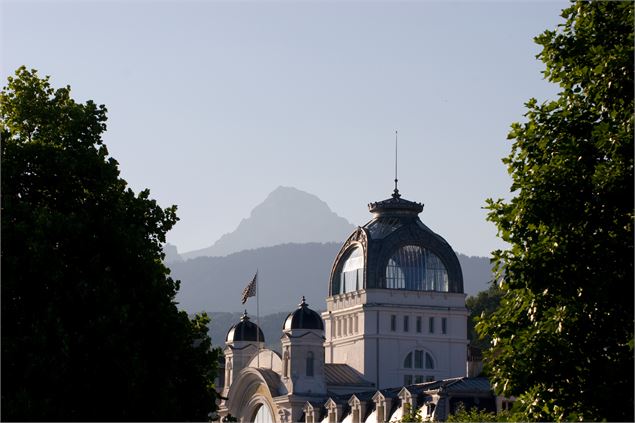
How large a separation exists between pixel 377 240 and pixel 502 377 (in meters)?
118

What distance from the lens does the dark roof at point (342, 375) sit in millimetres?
158750

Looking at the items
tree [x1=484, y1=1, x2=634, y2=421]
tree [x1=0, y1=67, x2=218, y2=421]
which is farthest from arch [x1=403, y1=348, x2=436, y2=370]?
tree [x1=484, y1=1, x2=634, y2=421]

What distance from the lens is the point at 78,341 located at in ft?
157

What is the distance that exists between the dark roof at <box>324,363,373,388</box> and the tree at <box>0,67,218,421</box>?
4141 inches

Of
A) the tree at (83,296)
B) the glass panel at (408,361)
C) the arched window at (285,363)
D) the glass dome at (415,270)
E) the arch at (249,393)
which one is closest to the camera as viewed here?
the tree at (83,296)

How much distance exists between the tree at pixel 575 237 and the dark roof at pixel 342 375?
368ft

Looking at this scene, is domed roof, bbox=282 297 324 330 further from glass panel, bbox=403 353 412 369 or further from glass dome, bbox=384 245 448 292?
glass panel, bbox=403 353 412 369

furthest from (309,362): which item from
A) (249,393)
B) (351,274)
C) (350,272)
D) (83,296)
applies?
(83,296)

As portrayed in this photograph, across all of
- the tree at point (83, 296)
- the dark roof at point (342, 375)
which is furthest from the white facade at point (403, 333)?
the tree at point (83, 296)

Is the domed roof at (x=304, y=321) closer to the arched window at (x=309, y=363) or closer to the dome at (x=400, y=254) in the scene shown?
the arched window at (x=309, y=363)

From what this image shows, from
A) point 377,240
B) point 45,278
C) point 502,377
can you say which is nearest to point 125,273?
point 45,278

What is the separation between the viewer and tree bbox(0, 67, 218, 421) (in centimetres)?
4741

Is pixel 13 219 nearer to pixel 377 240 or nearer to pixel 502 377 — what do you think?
pixel 502 377

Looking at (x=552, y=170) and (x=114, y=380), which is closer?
(x=552, y=170)
